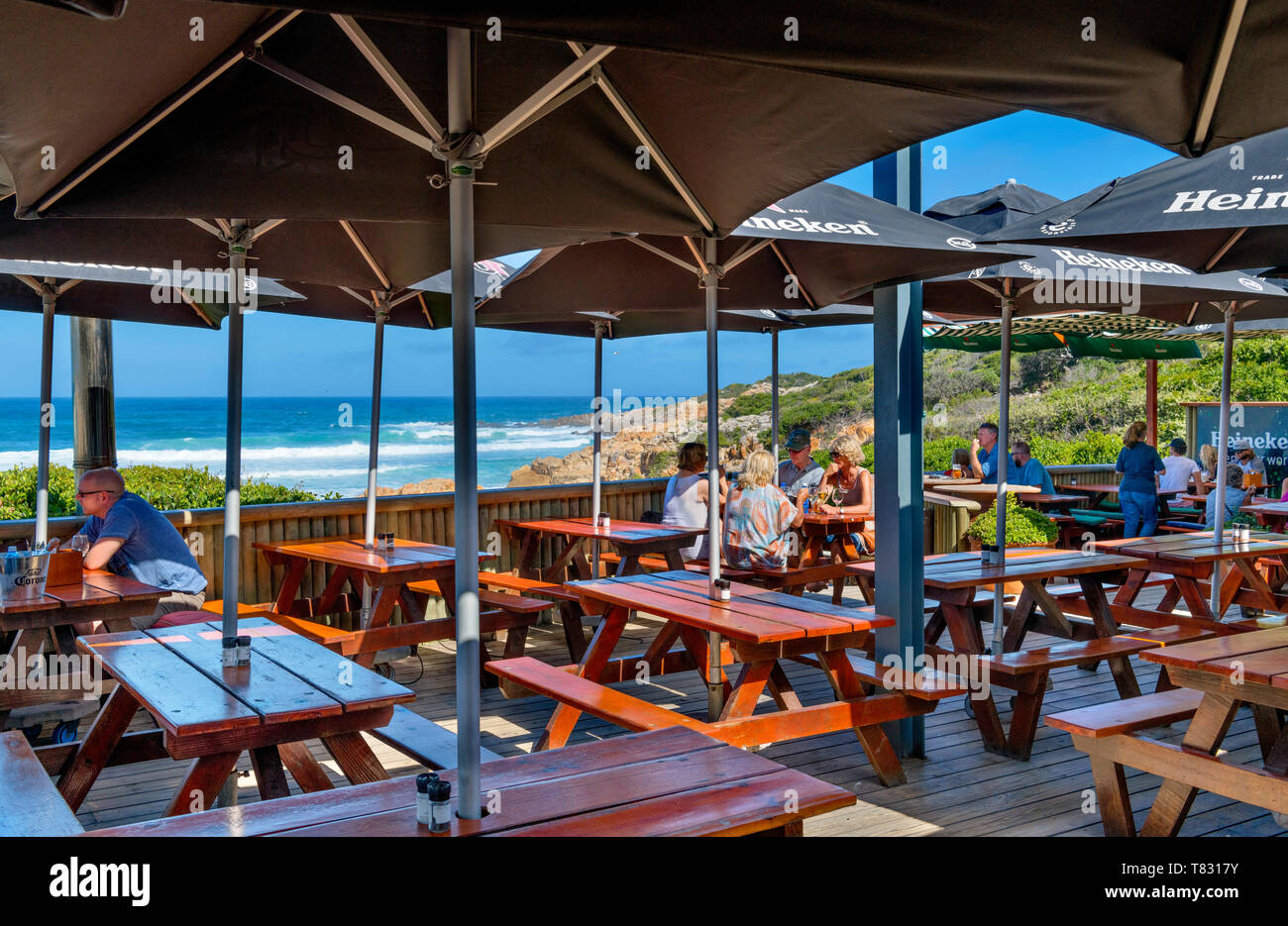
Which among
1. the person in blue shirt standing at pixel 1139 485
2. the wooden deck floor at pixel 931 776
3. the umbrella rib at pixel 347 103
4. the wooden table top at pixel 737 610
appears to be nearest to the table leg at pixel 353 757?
the wooden deck floor at pixel 931 776

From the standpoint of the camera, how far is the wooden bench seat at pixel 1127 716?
3.22 metres

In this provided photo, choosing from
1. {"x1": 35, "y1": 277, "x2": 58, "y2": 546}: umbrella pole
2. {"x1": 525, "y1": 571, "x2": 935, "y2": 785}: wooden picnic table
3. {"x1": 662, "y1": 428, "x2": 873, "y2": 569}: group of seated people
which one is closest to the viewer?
{"x1": 525, "y1": 571, "x2": 935, "y2": 785}: wooden picnic table

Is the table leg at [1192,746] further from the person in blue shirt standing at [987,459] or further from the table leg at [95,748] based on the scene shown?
the person in blue shirt standing at [987,459]

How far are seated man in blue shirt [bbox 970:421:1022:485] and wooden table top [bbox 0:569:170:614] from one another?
293 inches

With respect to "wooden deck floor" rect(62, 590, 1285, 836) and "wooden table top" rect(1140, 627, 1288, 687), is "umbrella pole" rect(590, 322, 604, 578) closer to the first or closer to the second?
"wooden deck floor" rect(62, 590, 1285, 836)

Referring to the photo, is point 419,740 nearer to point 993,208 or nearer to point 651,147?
point 651,147

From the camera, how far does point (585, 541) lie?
7.47 metres

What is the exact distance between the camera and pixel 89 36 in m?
2.02

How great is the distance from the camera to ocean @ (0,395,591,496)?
46719 mm

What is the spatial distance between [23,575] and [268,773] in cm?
209

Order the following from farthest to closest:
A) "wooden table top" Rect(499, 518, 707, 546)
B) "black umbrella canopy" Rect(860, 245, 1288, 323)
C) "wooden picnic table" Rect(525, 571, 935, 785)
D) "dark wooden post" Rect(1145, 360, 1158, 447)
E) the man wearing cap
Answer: "dark wooden post" Rect(1145, 360, 1158, 447), the man wearing cap, "wooden table top" Rect(499, 518, 707, 546), "black umbrella canopy" Rect(860, 245, 1288, 323), "wooden picnic table" Rect(525, 571, 935, 785)

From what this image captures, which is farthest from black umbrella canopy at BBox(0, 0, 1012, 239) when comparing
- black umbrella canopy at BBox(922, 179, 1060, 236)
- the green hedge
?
the green hedge

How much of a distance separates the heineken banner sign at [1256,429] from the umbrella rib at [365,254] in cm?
1184

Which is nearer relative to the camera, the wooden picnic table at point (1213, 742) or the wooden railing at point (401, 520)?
the wooden picnic table at point (1213, 742)
